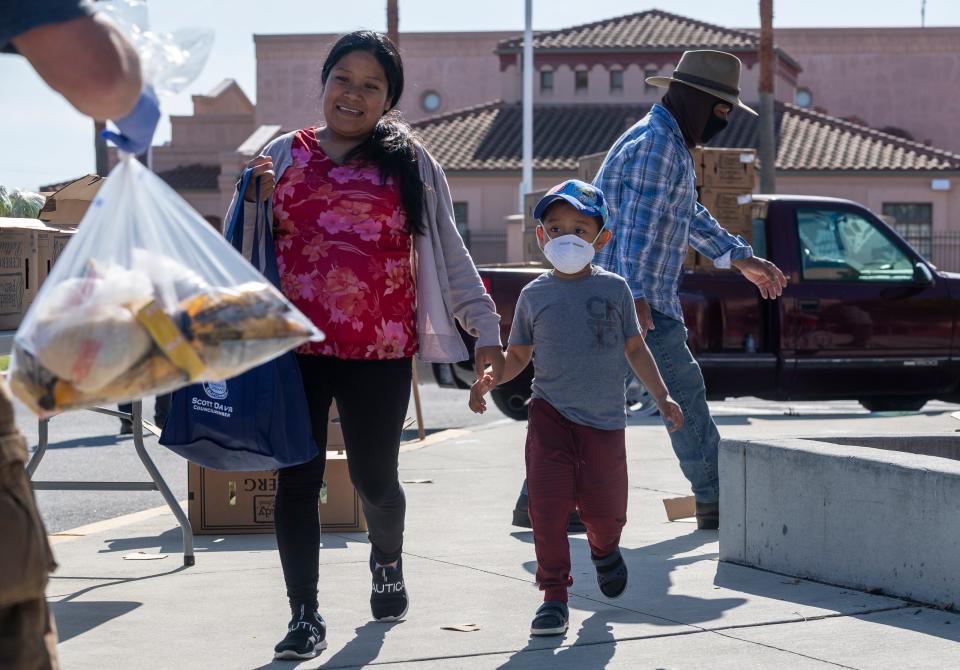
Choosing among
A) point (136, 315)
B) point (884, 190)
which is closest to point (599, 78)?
point (884, 190)

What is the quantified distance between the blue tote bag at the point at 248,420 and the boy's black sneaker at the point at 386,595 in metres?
0.63

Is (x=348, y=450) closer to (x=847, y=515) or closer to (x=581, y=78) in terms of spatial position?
(x=847, y=515)

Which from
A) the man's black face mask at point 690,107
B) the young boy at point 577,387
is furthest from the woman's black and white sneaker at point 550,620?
the man's black face mask at point 690,107

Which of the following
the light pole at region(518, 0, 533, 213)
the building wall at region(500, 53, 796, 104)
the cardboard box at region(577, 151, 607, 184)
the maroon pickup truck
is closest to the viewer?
the maroon pickup truck

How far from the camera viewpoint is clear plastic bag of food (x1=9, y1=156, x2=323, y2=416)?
8.83 feet

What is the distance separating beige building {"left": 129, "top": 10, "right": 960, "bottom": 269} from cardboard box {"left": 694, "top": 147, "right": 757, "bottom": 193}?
23158mm

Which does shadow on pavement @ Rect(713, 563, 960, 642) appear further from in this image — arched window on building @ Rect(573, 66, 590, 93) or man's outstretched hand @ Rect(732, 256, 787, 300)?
arched window on building @ Rect(573, 66, 590, 93)

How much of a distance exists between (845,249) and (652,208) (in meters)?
5.92

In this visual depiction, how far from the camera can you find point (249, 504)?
685 cm

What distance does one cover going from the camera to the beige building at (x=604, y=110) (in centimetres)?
4181

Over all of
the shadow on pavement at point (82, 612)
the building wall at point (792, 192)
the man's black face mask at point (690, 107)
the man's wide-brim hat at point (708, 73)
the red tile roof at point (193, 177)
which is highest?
the red tile roof at point (193, 177)

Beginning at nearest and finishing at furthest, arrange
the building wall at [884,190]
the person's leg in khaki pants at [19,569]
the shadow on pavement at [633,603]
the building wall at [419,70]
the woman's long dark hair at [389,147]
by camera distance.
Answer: the person's leg in khaki pants at [19,569] → the shadow on pavement at [633,603] → the woman's long dark hair at [389,147] → the building wall at [884,190] → the building wall at [419,70]

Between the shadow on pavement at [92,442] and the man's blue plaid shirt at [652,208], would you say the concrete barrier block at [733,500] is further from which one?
the shadow on pavement at [92,442]

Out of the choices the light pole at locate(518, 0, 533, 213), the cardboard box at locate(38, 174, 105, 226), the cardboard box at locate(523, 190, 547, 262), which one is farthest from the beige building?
the cardboard box at locate(38, 174, 105, 226)
